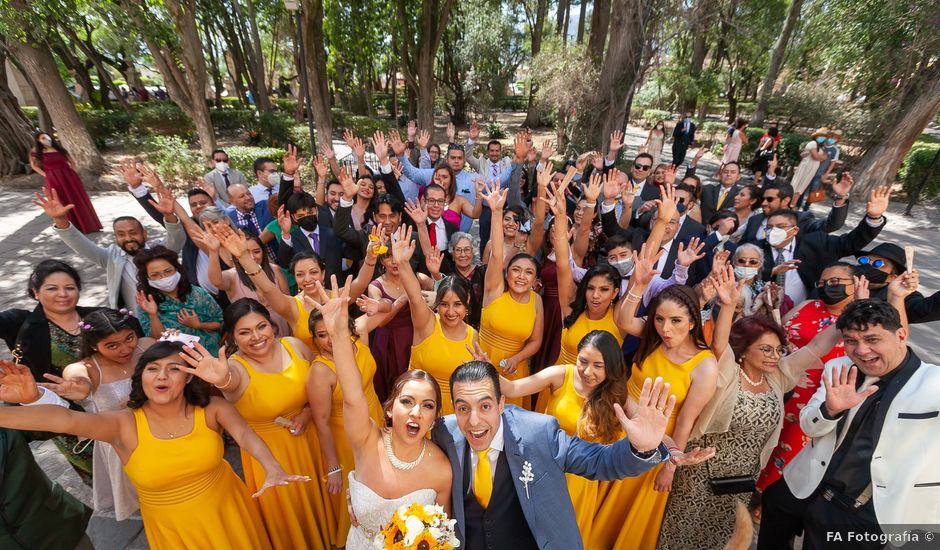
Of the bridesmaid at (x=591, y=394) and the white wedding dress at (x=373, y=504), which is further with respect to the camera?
the bridesmaid at (x=591, y=394)

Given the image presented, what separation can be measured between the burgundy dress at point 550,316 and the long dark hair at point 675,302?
4.30 ft

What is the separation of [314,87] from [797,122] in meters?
17.2

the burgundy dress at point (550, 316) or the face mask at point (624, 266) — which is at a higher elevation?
the face mask at point (624, 266)

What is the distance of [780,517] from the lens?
8.48ft

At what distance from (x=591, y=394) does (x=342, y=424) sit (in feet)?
5.43

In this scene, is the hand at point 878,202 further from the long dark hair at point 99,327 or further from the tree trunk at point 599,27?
the tree trunk at point 599,27

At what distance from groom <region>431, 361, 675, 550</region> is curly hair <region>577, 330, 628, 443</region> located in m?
0.39

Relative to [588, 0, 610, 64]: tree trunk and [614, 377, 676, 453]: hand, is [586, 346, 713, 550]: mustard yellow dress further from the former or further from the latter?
[588, 0, 610, 64]: tree trunk

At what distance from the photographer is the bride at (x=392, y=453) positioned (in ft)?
6.68

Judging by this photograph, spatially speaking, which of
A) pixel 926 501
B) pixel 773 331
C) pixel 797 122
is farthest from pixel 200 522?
pixel 797 122

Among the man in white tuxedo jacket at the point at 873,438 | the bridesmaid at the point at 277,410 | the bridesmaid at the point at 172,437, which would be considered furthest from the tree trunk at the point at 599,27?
the bridesmaid at the point at 172,437

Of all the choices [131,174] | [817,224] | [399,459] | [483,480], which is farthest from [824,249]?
[131,174]

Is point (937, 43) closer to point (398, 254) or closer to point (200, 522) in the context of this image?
point (398, 254)

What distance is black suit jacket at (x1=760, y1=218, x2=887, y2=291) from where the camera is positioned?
4188 mm
